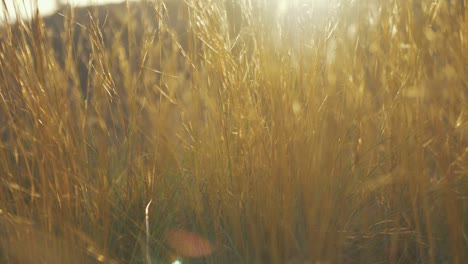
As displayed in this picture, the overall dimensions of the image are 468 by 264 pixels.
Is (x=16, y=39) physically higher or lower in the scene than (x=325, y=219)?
higher

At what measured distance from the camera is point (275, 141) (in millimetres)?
1537

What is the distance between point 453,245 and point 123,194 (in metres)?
0.87

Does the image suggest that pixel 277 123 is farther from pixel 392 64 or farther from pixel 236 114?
pixel 392 64

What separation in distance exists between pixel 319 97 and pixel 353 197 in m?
0.24

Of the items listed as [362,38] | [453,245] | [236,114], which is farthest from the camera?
[362,38]

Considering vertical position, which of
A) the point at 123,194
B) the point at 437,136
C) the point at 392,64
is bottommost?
the point at 123,194

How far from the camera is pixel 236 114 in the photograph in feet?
5.16

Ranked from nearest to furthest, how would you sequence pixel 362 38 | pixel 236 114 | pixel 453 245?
pixel 453 245 < pixel 236 114 < pixel 362 38

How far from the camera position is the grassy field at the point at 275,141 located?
154 centimetres

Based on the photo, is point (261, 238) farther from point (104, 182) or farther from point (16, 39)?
point (16, 39)

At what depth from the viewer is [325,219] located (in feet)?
4.87

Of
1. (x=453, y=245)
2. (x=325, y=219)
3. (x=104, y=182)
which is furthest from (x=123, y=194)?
(x=453, y=245)

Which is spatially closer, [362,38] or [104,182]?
[104,182]

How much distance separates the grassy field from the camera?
60.4 inches
